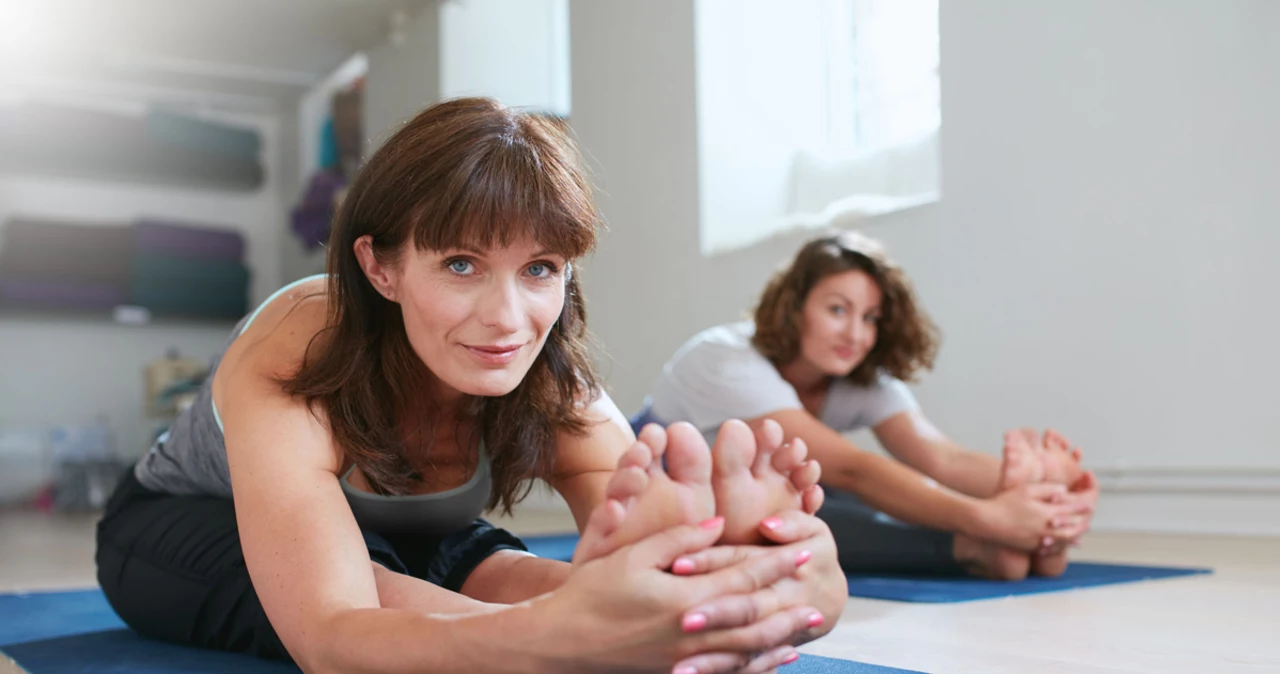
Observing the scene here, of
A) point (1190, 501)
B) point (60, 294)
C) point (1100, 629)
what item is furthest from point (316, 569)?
point (60, 294)

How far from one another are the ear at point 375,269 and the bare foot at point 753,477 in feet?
1.22

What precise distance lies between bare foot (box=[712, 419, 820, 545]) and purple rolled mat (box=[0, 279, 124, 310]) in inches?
227

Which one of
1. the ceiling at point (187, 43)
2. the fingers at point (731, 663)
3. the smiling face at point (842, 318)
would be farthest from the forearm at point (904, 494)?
the ceiling at point (187, 43)

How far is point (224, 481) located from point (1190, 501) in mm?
2076

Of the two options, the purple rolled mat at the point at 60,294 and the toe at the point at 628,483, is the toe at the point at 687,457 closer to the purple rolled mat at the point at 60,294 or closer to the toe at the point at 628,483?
the toe at the point at 628,483

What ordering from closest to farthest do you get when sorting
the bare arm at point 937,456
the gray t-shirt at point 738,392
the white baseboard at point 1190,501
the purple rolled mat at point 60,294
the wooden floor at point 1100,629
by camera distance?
1. the wooden floor at point 1100,629
2. the gray t-shirt at point 738,392
3. the bare arm at point 937,456
4. the white baseboard at point 1190,501
5. the purple rolled mat at point 60,294

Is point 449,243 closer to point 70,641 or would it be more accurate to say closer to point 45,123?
point 70,641

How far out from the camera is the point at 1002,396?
2768mm

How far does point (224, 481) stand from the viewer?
1261 millimetres

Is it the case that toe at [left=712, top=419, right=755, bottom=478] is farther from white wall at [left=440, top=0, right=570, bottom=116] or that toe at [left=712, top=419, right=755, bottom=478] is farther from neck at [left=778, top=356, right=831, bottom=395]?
white wall at [left=440, top=0, right=570, bottom=116]

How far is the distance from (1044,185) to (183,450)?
2100 mm

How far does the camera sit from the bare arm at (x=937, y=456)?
6.96ft

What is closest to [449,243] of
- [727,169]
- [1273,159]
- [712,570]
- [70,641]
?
[712,570]

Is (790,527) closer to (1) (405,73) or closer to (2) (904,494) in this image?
(2) (904,494)
